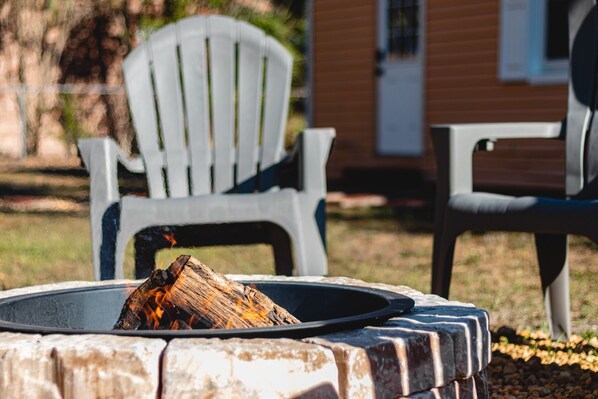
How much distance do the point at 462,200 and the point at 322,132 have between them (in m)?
0.51

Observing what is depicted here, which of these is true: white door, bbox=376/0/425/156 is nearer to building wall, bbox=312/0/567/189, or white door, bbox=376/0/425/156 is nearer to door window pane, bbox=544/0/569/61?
building wall, bbox=312/0/567/189

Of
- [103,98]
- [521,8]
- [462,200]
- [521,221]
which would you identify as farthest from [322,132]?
[103,98]

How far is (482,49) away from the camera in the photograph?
9.15m

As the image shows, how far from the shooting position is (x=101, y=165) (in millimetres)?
3139

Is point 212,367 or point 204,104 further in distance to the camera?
point 204,104

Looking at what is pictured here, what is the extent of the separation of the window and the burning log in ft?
22.6

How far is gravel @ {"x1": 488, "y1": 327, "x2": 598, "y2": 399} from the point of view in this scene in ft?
9.28

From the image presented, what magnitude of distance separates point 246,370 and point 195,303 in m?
0.39

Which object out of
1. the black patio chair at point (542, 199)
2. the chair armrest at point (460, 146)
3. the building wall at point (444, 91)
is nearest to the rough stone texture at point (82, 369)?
the black patio chair at point (542, 199)

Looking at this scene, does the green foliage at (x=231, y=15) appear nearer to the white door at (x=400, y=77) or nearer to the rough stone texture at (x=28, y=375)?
the white door at (x=400, y=77)

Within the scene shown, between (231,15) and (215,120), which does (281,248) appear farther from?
(231,15)

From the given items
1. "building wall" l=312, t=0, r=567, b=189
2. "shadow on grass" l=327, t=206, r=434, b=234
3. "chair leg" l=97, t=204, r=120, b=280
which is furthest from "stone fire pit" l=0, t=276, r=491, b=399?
"building wall" l=312, t=0, r=567, b=189

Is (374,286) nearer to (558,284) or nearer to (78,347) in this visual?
(78,347)

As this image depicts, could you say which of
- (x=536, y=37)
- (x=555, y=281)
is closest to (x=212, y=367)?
(x=555, y=281)
